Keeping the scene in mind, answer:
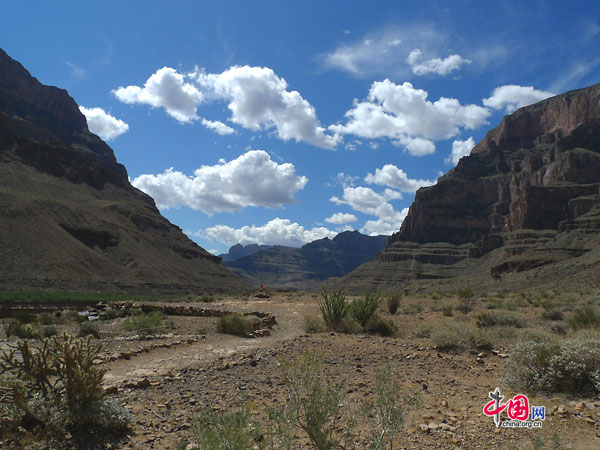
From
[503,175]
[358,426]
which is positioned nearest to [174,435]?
[358,426]

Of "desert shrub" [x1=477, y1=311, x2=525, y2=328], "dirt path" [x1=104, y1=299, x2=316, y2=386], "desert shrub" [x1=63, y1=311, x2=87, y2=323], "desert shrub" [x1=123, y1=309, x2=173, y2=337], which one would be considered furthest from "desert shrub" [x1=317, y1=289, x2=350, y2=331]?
"desert shrub" [x1=63, y1=311, x2=87, y2=323]

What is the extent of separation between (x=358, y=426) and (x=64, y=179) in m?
114

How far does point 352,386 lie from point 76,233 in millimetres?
84163

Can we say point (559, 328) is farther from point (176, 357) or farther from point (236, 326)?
point (176, 357)

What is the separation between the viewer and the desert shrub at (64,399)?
195 inches

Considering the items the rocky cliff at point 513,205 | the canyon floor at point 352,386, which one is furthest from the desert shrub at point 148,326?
the rocky cliff at point 513,205

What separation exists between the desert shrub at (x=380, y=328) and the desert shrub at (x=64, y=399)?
9759 millimetres

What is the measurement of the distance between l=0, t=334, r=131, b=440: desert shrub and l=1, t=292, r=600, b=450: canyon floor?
1.46ft

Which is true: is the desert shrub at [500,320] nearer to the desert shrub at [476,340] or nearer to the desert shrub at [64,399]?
the desert shrub at [476,340]

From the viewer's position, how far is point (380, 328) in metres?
13.7

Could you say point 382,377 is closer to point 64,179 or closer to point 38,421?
point 38,421

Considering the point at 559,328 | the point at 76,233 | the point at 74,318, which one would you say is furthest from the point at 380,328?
the point at 76,233

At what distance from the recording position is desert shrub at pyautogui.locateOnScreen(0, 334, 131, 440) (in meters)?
4.95

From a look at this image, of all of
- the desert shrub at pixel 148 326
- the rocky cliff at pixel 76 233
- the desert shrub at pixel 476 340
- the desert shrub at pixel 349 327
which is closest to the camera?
the desert shrub at pixel 476 340
